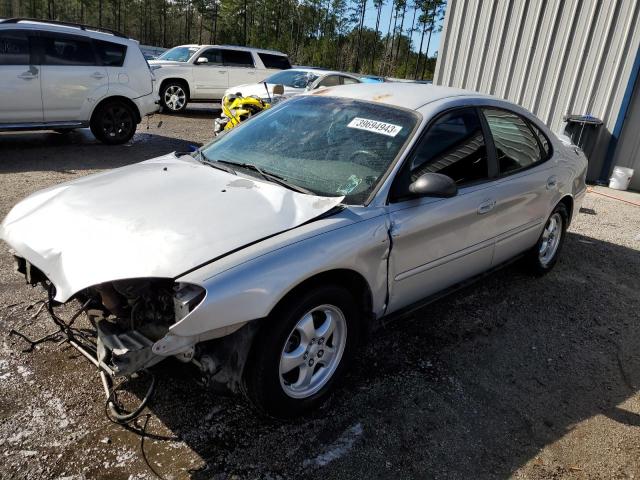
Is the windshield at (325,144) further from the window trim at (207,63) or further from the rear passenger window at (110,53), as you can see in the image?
the window trim at (207,63)

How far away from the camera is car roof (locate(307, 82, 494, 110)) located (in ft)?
11.2

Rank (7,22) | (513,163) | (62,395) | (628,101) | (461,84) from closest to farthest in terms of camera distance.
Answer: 1. (62,395)
2. (513,163)
3. (7,22)
4. (628,101)
5. (461,84)

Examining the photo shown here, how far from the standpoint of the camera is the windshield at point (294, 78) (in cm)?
1277

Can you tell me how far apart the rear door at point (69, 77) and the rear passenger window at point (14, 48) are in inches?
9.5

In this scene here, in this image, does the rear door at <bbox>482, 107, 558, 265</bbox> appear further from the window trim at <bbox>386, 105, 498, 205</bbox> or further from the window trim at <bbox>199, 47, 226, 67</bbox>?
the window trim at <bbox>199, 47, 226, 67</bbox>

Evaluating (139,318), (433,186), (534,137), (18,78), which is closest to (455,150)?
(433,186)

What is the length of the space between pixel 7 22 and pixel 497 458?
8.81 m

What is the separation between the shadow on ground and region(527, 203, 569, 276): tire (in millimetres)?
413

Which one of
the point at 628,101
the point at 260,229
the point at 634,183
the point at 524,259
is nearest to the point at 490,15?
the point at 628,101

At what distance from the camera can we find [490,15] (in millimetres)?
10203

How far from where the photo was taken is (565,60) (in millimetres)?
9453

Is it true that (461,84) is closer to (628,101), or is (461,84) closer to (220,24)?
(628,101)

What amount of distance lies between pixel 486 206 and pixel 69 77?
7.63m

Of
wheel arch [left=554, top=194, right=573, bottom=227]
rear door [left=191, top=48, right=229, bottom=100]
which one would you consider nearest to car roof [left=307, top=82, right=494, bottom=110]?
wheel arch [left=554, top=194, right=573, bottom=227]
